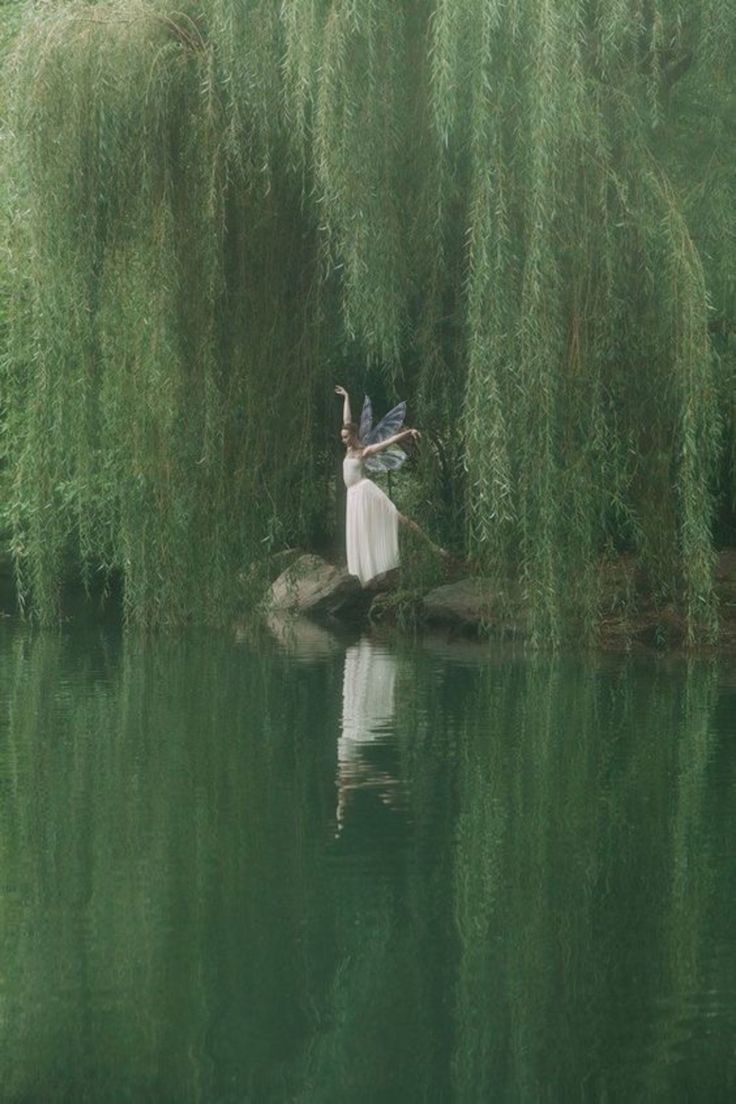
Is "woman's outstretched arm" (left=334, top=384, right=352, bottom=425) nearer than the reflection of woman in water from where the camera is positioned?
Yes

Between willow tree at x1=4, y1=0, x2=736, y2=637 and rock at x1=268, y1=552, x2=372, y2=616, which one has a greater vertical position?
willow tree at x1=4, y1=0, x2=736, y2=637

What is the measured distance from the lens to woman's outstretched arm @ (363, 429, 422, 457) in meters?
13.0

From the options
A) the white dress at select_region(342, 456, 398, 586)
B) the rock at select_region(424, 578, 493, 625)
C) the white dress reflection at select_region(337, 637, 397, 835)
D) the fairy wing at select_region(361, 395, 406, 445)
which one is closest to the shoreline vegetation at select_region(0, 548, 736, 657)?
the rock at select_region(424, 578, 493, 625)

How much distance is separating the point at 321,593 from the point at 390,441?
10.9ft

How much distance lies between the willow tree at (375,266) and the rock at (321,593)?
3.00 metres

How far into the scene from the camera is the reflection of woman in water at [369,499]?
1423 cm

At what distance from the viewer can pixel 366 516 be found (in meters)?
14.9

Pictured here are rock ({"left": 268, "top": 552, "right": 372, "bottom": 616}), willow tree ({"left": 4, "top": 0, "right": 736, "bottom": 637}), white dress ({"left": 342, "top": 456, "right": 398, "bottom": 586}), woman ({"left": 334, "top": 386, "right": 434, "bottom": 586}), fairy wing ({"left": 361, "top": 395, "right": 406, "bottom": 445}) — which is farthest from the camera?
rock ({"left": 268, "top": 552, "right": 372, "bottom": 616})

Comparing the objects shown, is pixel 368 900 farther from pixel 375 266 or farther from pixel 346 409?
pixel 346 409

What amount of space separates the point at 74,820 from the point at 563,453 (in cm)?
537

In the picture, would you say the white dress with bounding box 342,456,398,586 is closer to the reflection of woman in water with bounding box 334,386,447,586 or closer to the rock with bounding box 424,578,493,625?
the reflection of woman in water with bounding box 334,386,447,586

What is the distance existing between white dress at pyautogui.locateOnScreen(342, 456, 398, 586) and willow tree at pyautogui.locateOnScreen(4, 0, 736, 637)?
1.16m

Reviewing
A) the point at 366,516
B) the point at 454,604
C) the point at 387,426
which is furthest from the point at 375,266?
the point at 454,604

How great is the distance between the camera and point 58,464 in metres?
12.5
